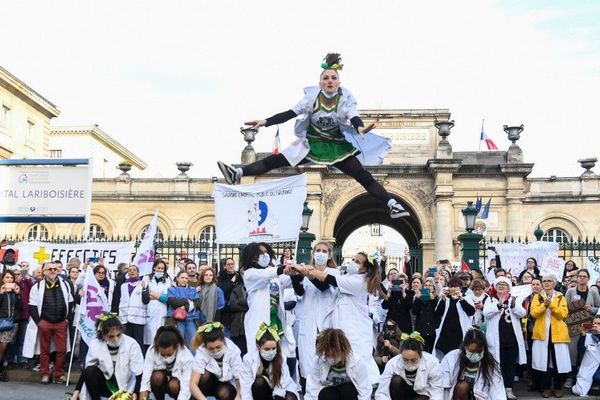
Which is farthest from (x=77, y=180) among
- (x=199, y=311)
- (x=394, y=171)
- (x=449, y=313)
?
(x=394, y=171)

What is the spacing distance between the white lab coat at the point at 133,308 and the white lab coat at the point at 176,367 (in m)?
2.70

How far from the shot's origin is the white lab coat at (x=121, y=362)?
8.35 meters

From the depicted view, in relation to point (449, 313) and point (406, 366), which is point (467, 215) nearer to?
point (449, 313)

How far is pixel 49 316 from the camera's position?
37.4 feet

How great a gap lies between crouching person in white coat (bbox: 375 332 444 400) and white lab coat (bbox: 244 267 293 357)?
1.64 m

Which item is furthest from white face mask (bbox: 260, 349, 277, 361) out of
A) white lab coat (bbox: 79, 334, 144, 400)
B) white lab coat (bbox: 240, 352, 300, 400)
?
white lab coat (bbox: 79, 334, 144, 400)

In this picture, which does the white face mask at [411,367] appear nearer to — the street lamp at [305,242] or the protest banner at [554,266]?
the protest banner at [554,266]

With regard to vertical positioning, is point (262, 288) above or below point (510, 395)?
above

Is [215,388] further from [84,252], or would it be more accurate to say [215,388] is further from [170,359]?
[84,252]

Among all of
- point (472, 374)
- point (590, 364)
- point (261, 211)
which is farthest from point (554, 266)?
point (472, 374)

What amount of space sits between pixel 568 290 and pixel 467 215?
5.52m

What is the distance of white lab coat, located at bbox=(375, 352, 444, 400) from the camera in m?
7.88

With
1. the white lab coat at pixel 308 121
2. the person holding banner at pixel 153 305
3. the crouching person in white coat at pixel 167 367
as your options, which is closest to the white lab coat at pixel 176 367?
the crouching person in white coat at pixel 167 367

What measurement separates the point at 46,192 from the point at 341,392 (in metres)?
11.9
